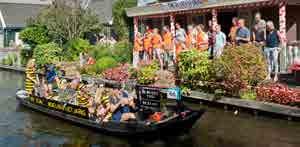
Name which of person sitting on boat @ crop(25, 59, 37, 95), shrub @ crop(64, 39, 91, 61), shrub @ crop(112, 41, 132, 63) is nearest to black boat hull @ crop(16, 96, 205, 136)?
person sitting on boat @ crop(25, 59, 37, 95)

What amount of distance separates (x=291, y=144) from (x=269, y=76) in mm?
5301

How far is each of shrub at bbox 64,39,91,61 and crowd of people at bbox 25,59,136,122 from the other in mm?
10586

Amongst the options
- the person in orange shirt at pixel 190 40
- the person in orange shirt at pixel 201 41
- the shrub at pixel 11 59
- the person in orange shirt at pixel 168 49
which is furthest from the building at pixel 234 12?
→ the shrub at pixel 11 59

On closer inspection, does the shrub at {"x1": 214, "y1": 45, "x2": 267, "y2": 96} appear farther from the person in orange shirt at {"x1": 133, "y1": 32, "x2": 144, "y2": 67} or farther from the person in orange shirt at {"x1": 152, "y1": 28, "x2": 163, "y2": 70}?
the person in orange shirt at {"x1": 133, "y1": 32, "x2": 144, "y2": 67}

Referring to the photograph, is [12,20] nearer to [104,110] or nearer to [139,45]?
[139,45]

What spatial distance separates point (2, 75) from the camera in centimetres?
3173

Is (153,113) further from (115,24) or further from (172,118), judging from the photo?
(115,24)

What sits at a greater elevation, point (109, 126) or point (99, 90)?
point (99, 90)

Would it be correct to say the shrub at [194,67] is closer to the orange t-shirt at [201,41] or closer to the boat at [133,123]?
the orange t-shirt at [201,41]

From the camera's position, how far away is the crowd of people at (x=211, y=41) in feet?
56.3

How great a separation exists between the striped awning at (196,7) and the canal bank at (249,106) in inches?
169

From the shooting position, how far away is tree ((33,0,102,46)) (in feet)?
104

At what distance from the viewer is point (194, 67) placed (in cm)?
1805

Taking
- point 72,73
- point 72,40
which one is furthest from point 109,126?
point 72,40
